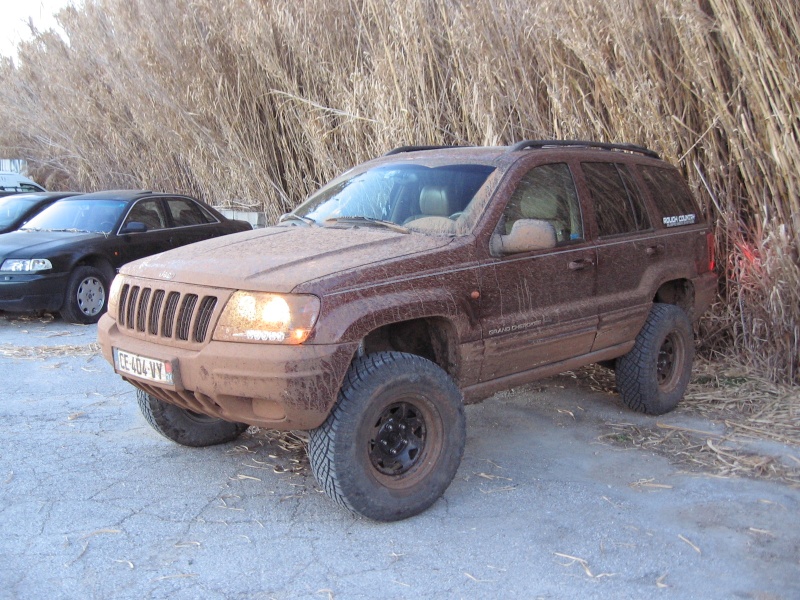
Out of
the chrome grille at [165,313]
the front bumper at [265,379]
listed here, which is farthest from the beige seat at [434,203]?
the chrome grille at [165,313]

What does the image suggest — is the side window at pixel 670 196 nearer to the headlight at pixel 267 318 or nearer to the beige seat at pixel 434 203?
the beige seat at pixel 434 203

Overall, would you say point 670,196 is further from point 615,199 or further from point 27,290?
point 27,290

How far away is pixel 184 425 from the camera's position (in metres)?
4.73

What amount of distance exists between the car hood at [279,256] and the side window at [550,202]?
1.85ft

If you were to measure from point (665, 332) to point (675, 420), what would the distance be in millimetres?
621

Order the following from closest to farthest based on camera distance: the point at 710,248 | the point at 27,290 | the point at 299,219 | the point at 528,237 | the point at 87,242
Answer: the point at 528,237 → the point at 299,219 → the point at 710,248 → the point at 27,290 → the point at 87,242

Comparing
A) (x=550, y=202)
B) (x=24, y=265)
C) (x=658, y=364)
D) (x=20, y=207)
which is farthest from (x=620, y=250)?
(x=20, y=207)

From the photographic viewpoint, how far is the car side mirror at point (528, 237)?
4.18m

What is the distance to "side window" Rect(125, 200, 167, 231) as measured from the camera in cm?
971

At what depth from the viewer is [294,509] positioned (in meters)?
3.98

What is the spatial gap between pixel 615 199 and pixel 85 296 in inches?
244

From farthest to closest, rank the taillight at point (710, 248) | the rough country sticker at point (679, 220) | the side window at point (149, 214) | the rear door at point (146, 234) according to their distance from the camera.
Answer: the side window at point (149, 214), the rear door at point (146, 234), the taillight at point (710, 248), the rough country sticker at point (679, 220)

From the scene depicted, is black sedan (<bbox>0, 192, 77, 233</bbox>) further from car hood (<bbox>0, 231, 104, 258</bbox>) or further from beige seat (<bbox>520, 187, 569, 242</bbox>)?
beige seat (<bbox>520, 187, 569, 242</bbox>)

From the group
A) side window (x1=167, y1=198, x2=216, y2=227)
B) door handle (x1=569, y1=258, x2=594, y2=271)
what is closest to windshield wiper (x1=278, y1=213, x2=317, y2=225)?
door handle (x1=569, y1=258, x2=594, y2=271)
